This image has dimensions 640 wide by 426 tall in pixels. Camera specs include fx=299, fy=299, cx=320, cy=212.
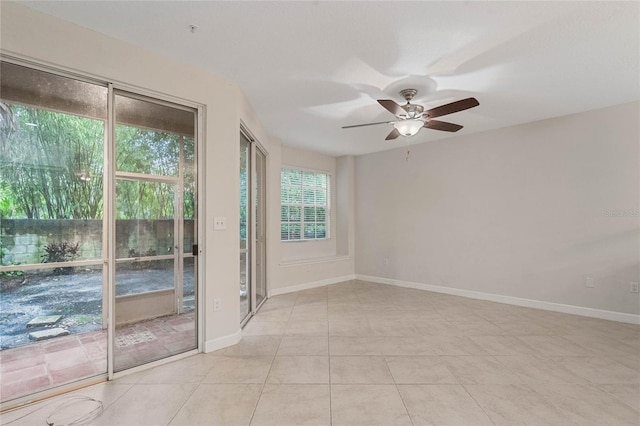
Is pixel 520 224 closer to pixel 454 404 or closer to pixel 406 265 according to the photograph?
pixel 406 265

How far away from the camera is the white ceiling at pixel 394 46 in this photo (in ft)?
6.65

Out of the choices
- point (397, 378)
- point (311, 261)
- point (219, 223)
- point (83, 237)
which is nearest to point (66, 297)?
point (83, 237)

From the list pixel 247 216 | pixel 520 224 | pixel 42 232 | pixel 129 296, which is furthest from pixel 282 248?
pixel 520 224

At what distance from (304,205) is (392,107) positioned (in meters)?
3.59

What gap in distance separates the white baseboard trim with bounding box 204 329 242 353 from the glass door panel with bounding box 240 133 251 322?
1.74 ft

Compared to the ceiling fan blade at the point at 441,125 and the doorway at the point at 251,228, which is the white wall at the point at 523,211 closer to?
the ceiling fan blade at the point at 441,125

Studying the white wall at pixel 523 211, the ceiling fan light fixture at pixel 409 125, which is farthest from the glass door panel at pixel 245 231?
the white wall at pixel 523 211

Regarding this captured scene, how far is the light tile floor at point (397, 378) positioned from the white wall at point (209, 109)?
0.60 m

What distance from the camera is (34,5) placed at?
2.00m

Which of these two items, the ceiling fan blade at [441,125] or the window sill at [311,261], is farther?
the window sill at [311,261]

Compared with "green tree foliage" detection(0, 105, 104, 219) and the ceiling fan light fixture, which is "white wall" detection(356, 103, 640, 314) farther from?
"green tree foliage" detection(0, 105, 104, 219)

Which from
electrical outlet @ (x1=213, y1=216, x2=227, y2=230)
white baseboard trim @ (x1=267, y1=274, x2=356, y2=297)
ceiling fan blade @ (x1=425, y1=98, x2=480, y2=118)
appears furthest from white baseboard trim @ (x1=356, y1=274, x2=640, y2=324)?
electrical outlet @ (x1=213, y1=216, x2=227, y2=230)

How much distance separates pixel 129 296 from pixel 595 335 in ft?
16.0

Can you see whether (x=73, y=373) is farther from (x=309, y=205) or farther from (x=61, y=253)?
(x=309, y=205)
